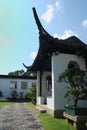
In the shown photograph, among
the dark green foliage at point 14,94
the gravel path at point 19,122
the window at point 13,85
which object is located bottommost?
the gravel path at point 19,122

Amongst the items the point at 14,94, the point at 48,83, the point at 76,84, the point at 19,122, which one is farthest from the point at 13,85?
the point at 76,84

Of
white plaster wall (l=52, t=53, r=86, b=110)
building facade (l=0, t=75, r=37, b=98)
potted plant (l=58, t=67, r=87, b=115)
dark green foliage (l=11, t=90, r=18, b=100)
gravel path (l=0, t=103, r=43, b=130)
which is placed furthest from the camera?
building facade (l=0, t=75, r=37, b=98)

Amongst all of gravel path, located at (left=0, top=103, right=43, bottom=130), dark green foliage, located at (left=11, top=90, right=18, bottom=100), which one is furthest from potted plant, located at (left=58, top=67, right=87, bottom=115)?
dark green foliage, located at (left=11, top=90, right=18, bottom=100)

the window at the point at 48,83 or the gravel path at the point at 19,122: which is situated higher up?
the window at the point at 48,83

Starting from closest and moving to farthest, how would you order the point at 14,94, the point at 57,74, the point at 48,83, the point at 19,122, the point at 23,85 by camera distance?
the point at 19,122, the point at 57,74, the point at 48,83, the point at 14,94, the point at 23,85

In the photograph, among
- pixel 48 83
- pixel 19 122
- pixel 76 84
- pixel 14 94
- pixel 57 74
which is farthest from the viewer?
pixel 14 94

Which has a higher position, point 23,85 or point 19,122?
point 23,85

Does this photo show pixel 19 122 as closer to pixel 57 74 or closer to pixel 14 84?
pixel 57 74

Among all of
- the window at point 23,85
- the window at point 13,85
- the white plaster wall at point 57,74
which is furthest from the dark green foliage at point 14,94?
the white plaster wall at point 57,74

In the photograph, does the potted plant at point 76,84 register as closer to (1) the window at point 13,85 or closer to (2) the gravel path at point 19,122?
(2) the gravel path at point 19,122

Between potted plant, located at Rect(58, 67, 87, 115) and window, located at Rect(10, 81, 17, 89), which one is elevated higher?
window, located at Rect(10, 81, 17, 89)

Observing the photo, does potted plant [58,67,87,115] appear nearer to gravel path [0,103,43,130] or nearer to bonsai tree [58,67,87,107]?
bonsai tree [58,67,87,107]

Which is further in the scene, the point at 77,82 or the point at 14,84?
the point at 14,84

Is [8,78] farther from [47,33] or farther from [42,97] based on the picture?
[47,33]
